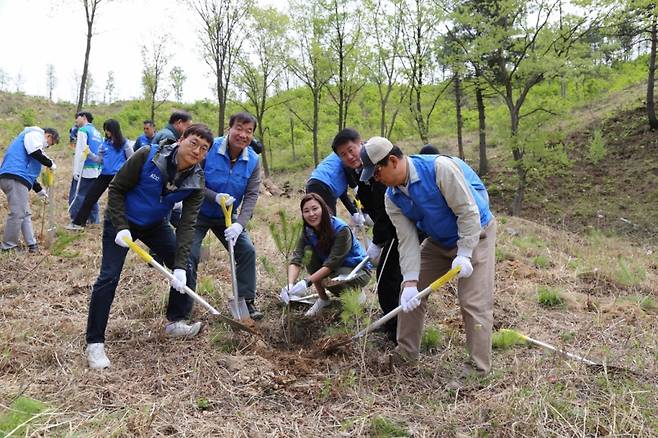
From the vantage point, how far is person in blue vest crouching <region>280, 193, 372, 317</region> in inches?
132

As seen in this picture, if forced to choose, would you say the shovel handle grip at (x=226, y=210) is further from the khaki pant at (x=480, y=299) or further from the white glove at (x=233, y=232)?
the khaki pant at (x=480, y=299)

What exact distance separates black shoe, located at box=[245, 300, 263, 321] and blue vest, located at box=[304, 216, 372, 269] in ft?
2.15

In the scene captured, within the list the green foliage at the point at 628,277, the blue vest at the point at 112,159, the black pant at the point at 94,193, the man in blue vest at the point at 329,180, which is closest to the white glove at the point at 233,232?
the man in blue vest at the point at 329,180

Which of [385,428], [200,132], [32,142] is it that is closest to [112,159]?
[32,142]

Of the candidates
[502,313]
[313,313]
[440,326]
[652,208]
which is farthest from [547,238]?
[313,313]

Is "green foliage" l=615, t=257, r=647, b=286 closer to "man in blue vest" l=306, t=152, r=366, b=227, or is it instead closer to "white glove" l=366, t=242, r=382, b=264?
"white glove" l=366, t=242, r=382, b=264

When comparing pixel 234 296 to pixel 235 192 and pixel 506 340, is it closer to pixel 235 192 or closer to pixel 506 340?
pixel 235 192

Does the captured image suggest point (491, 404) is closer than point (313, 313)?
Yes

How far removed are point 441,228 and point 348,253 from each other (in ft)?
3.75

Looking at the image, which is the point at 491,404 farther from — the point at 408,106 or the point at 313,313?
the point at 408,106

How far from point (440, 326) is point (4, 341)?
2.88 metres

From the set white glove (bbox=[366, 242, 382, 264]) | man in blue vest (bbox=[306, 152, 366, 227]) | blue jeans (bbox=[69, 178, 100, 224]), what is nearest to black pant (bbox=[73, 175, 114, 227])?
blue jeans (bbox=[69, 178, 100, 224])

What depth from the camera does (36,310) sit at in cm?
349

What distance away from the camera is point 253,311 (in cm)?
374
